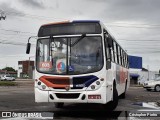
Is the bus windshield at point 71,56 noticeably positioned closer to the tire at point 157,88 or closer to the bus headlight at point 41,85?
the bus headlight at point 41,85

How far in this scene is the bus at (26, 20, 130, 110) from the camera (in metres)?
12.3

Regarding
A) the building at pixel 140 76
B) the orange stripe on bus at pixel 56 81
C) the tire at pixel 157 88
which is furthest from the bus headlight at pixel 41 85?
the building at pixel 140 76

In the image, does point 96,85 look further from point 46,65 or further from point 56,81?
point 46,65

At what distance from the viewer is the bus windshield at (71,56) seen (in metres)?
12.4

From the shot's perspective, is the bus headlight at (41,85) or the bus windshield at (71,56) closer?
the bus windshield at (71,56)

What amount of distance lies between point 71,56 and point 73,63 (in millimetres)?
259

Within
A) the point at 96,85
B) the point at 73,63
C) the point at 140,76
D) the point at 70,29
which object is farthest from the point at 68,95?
the point at 140,76

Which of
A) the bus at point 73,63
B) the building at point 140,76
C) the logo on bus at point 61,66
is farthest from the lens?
the building at point 140,76

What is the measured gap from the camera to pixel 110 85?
44.2ft

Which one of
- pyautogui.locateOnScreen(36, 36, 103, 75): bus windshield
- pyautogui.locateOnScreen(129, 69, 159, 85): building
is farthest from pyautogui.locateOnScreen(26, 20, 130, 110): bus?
pyautogui.locateOnScreen(129, 69, 159, 85): building

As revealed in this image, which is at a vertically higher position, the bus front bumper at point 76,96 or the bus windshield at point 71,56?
the bus windshield at point 71,56

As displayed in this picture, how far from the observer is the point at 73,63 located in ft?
41.2

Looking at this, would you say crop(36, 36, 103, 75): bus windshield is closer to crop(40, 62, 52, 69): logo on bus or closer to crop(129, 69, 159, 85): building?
crop(40, 62, 52, 69): logo on bus

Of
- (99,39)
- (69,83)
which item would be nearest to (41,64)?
(69,83)
